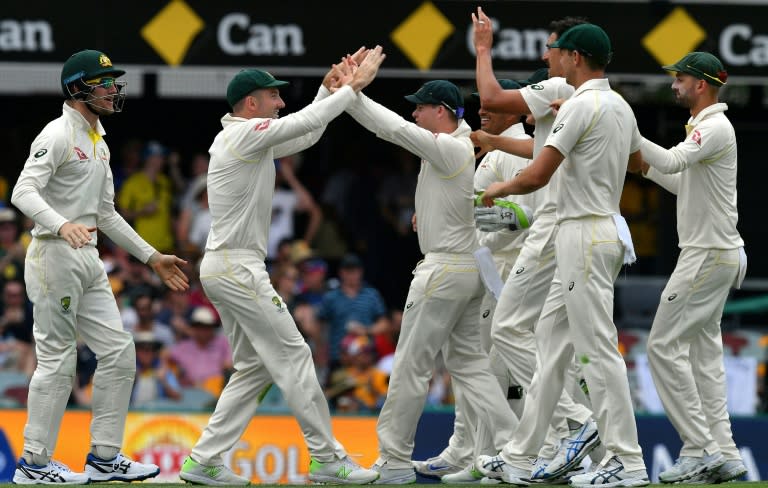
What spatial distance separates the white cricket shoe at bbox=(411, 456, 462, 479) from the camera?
32.7 ft

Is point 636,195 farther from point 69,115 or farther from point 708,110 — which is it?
point 69,115

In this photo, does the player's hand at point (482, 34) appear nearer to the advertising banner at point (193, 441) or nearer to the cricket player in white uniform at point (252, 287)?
the cricket player in white uniform at point (252, 287)

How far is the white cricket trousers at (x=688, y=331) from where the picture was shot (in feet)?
29.4

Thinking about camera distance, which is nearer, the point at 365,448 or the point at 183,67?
the point at 365,448

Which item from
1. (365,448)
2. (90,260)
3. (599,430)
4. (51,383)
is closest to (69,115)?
(90,260)

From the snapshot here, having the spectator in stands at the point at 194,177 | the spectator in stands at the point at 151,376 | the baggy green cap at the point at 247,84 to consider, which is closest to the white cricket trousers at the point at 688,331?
the baggy green cap at the point at 247,84

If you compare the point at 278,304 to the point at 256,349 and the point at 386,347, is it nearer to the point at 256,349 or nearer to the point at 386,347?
the point at 256,349

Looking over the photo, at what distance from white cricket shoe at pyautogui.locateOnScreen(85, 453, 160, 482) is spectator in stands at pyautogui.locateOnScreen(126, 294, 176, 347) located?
5.29 metres

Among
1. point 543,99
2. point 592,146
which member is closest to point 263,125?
point 543,99

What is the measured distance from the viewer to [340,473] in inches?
346

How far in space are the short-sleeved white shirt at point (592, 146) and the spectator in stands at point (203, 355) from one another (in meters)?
6.37

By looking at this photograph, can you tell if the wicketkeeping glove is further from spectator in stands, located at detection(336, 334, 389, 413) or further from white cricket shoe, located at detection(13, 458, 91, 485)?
spectator in stands, located at detection(336, 334, 389, 413)

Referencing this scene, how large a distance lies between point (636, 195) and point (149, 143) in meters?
5.10

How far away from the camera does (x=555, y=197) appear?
9.12 meters
